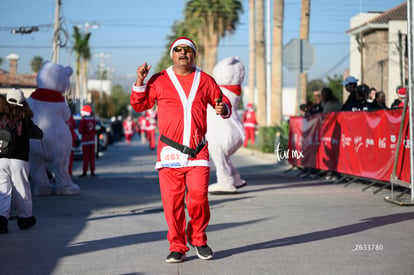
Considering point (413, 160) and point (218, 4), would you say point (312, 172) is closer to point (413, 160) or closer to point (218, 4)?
point (413, 160)

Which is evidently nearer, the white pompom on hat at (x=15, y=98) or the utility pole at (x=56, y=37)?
the white pompom on hat at (x=15, y=98)

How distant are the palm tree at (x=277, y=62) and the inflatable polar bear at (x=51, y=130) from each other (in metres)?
18.0

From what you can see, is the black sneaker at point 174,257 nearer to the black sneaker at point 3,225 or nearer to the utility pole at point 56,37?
the black sneaker at point 3,225

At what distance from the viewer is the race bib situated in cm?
676

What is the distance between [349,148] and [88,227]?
6.52 meters

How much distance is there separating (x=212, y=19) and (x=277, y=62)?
20837 mm

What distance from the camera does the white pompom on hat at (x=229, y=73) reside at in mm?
12859

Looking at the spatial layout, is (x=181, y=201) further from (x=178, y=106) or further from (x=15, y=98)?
(x=15, y=98)

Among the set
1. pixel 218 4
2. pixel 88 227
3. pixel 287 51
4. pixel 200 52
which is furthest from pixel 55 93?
pixel 200 52

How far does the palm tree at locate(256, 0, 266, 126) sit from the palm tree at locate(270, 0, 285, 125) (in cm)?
458

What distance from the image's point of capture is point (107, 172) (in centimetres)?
1962

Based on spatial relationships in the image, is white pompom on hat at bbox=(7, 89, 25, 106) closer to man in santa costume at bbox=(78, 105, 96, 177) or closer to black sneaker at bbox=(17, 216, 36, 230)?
black sneaker at bbox=(17, 216, 36, 230)

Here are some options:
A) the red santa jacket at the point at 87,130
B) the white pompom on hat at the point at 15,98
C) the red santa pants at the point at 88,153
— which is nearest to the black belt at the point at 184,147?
the white pompom on hat at the point at 15,98

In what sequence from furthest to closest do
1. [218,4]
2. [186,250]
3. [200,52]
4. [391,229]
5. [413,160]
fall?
[200,52] → [218,4] → [413,160] → [391,229] → [186,250]
